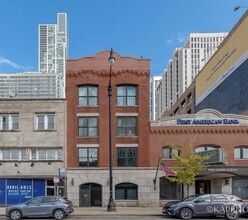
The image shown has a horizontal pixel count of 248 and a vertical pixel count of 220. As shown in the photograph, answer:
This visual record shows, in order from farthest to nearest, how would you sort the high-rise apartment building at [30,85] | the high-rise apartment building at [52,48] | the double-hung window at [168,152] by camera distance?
the high-rise apartment building at [52,48] < the high-rise apartment building at [30,85] < the double-hung window at [168,152]

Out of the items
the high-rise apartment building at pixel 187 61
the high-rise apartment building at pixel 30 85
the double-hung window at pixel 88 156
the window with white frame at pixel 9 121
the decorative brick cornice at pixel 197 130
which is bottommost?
the double-hung window at pixel 88 156

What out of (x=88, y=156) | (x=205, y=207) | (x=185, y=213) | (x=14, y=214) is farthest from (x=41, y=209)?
(x=88, y=156)

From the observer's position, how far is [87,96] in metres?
37.9

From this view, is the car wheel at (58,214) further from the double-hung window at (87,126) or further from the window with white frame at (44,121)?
the window with white frame at (44,121)

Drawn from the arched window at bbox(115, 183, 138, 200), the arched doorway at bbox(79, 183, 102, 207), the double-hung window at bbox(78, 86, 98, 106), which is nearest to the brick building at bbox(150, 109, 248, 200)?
the arched window at bbox(115, 183, 138, 200)

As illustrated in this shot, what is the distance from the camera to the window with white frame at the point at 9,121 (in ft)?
121

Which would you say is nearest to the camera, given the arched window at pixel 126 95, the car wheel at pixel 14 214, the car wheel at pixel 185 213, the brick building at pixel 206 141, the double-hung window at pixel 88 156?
the car wheel at pixel 14 214

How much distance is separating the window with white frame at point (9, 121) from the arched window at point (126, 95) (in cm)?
924

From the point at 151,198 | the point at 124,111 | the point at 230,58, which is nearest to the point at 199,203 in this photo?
the point at 151,198

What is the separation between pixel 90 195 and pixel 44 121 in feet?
25.2

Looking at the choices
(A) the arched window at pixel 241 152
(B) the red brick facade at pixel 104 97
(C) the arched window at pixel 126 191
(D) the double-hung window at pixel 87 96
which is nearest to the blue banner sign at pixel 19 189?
(B) the red brick facade at pixel 104 97

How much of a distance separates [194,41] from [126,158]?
434 ft

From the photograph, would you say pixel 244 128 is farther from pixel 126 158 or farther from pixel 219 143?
pixel 126 158

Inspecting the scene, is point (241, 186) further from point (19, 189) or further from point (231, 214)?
point (19, 189)
